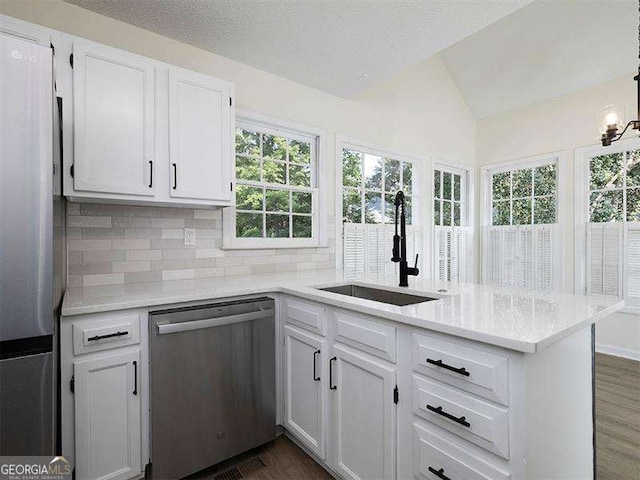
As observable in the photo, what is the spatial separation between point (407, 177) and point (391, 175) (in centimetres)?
30

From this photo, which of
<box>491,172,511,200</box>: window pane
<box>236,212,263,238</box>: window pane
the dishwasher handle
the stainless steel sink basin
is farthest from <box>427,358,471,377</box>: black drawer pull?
<box>491,172,511,200</box>: window pane

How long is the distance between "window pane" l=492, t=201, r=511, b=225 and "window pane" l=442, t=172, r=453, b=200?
699 mm

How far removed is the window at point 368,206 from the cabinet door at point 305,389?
1.34 meters

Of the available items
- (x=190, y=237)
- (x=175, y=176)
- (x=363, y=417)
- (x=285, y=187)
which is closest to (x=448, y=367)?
(x=363, y=417)

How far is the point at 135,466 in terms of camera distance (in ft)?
5.05

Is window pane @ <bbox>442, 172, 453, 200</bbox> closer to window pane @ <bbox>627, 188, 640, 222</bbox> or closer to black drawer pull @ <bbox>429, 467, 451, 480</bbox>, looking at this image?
window pane @ <bbox>627, 188, 640, 222</bbox>

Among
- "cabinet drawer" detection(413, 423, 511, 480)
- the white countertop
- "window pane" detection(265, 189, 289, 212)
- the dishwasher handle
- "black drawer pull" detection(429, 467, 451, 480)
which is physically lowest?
"black drawer pull" detection(429, 467, 451, 480)

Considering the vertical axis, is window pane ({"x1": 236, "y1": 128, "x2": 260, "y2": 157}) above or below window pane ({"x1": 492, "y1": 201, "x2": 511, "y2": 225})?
above

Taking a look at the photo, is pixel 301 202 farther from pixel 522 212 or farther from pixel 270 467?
pixel 522 212

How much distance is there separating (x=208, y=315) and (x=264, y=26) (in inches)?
72.1

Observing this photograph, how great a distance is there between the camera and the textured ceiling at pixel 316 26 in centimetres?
195

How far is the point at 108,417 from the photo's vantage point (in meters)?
1.47

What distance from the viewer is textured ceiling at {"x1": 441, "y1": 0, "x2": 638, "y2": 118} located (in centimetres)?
313

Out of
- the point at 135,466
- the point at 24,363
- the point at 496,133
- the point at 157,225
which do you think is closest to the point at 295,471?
the point at 135,466
